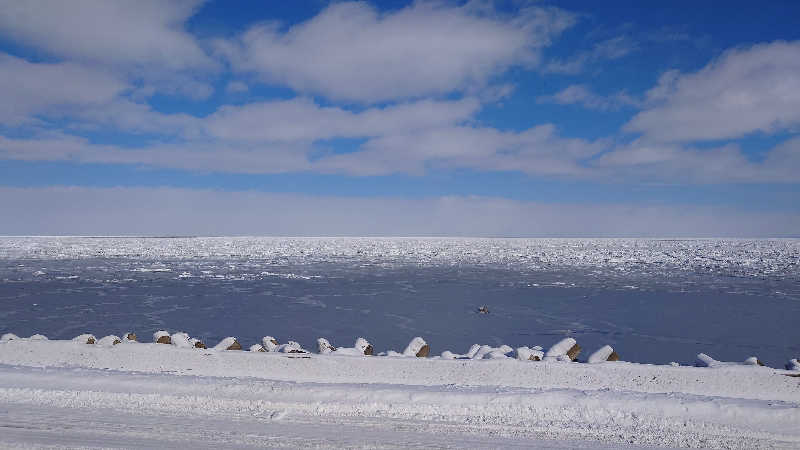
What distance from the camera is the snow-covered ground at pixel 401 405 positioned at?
3.86 m

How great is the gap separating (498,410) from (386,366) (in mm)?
1934

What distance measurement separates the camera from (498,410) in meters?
4.44

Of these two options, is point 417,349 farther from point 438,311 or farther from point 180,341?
point 438,311

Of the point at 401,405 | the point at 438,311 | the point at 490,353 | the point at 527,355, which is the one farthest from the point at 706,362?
the point at 438,311

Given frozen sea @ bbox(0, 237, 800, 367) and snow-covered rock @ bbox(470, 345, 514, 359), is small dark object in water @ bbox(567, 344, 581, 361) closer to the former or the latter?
snow-covered rock @ bbox(470, 345, 514, 359)

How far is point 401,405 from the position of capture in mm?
4500

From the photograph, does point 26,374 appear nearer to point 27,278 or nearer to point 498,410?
point 498,410

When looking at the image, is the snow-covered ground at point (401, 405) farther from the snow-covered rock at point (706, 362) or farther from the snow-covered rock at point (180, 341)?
the snow-covered rock at point (180, 341)

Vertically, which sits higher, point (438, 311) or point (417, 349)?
point (417, 349)

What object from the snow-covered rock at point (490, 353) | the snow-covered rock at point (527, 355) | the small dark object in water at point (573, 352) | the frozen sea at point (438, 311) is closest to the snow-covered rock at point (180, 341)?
the frozen sea at point (438, 311)

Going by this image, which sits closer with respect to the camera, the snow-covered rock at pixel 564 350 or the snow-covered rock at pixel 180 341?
the snow-covered rock at pixel 564 350

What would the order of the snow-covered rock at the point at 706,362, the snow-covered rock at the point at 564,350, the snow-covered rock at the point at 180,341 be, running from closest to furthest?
the snow-covered rock at the point at 706,362
the snow-covered rock at the point at 564,350
the snow-covered rock at the point at 180,341

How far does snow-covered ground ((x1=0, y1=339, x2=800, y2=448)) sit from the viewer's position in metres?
3.86

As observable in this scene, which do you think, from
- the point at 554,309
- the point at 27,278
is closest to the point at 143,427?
the point at 554,309
